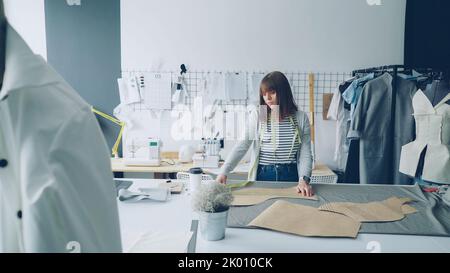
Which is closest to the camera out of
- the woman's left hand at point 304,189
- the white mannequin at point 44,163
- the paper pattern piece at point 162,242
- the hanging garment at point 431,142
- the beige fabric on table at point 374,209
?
the white mannequin at point 44,163

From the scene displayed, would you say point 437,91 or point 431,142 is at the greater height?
point 437,91

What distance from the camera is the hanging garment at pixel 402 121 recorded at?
2957 millimetres

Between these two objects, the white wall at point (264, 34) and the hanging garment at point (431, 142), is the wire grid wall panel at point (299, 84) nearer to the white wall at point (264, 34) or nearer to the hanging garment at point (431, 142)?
the white wall at point (264, 34)

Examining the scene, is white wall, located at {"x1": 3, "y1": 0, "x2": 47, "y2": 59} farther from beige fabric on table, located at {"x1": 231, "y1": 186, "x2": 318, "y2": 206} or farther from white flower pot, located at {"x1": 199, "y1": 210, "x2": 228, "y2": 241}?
white flower pot, located at {"x1": 199, "y1": 210, "x2": 228, "y2": 241}

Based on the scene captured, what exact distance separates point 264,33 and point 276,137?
169 centimetres

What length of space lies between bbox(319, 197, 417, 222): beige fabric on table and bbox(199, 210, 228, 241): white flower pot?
1.73 feet

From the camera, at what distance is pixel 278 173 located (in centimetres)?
243

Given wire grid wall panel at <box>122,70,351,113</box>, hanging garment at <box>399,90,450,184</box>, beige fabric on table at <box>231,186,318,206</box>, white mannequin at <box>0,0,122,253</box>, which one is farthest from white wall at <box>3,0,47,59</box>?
hanging garment at <box>399,90,450,184</box>

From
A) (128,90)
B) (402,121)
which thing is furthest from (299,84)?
(128,90)

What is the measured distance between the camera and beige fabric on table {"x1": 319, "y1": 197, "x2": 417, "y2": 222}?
158cm

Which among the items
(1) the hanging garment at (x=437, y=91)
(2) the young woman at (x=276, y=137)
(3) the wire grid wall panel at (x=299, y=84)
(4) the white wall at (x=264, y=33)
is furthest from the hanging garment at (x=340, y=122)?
(2) the young woman at (x=276, y=137)

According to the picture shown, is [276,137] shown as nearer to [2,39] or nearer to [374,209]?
[374,209]

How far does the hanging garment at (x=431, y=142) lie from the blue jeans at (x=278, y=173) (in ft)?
Result: 2.77

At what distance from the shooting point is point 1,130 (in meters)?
0.80
